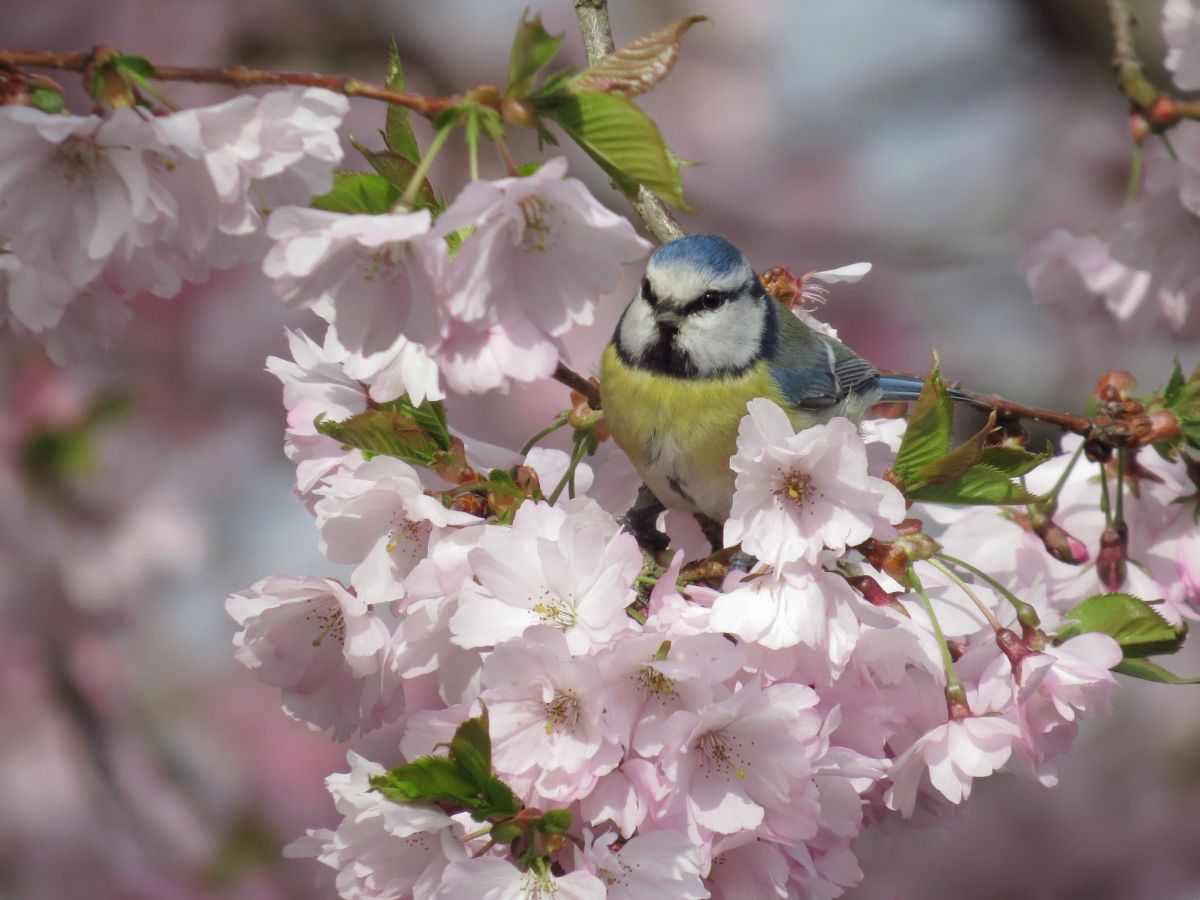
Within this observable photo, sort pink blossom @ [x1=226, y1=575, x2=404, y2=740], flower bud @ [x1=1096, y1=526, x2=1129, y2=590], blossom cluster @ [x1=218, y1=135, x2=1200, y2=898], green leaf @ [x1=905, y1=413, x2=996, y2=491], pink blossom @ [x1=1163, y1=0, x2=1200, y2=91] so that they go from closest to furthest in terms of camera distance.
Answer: blossom cluster @ [x1=218, y1=135, x2=1200, y2=898], green leaf @ [x1=905, y1=413, x2=996, y2=491], pink blossom @ [x1=226, y1=575, x2=404, y2=740], flower bud @ [x1=1096, y1=526, x2=1129, y2=590], pink blossom @ [x1=1163, y1=0, x2=1200, y2=91]

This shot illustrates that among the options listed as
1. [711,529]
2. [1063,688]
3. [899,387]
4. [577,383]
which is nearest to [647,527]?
[711,529]

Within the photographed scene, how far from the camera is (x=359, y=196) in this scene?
3.98 ft

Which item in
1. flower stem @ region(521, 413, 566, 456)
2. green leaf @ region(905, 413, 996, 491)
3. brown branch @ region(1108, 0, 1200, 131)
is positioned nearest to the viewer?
green leaf @ region(905, 413, 996, 491)

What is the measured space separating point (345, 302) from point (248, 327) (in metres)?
3.17

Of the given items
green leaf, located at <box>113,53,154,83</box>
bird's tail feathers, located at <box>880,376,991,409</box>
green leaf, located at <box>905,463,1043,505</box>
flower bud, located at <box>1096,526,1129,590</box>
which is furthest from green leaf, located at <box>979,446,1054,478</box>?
green leaf, located at <box>113,53,154,83</box>

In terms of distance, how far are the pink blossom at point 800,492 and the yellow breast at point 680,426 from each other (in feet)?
1.36

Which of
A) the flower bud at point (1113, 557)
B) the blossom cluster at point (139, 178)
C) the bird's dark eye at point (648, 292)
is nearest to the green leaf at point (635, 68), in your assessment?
the blossom cluster at point (139, 178)

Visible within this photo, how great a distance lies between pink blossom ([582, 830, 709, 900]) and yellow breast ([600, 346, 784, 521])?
63 cm

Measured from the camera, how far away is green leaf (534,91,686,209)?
1.13 metres

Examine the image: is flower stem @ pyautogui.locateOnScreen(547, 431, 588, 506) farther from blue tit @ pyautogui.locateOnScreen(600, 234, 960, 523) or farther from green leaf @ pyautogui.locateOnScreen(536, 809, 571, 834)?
green leaf @ pyautogui.locateOnScreen(536, 809, 571, 834)

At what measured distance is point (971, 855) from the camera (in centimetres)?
426

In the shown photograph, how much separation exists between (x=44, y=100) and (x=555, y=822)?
0.84m

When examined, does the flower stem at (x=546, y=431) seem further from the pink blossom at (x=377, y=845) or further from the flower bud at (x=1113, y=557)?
the flower bud at (x=1113, y=557)

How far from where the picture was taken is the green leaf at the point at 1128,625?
1490 millimetres
